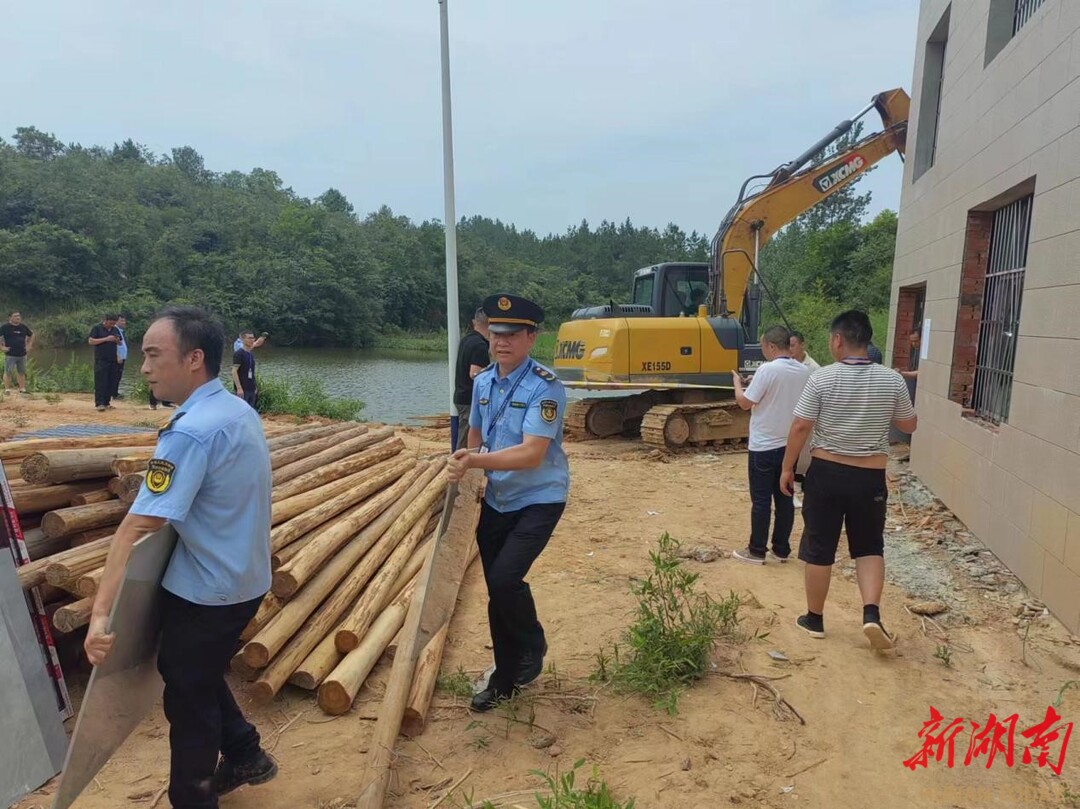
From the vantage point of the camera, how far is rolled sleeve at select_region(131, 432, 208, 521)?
214 cm

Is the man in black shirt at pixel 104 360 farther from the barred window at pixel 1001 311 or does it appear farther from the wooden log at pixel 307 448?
the barred window at pixel 1001 311

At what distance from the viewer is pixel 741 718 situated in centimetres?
325

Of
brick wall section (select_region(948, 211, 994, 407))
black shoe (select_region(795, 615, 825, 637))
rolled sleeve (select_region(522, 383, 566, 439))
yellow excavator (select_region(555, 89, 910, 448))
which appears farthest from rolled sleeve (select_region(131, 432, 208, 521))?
yellow excavator (select_region(555, 89, 910, 448))

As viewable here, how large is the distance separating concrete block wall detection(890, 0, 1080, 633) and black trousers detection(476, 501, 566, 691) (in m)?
3.27

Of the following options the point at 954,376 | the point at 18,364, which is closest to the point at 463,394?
the point at 954,376

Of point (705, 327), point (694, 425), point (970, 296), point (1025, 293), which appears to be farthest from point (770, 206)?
point (1025, 293)

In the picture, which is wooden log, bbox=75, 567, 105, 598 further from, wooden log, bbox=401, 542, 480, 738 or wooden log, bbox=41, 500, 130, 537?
wooden log, bbox=401, 542, 480, 738

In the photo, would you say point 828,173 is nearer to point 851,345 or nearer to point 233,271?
point 851,345

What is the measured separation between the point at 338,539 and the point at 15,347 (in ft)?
46.3

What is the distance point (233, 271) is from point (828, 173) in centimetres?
4435

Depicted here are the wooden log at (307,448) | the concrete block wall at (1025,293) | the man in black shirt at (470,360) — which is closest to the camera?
the concrete block wall at (1025,293)

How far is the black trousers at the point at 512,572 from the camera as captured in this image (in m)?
3.13

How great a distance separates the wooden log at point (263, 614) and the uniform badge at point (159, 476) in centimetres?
150

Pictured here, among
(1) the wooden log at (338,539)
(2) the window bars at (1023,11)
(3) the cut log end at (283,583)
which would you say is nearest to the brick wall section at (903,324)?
(2) the window bars at (1023,11)
